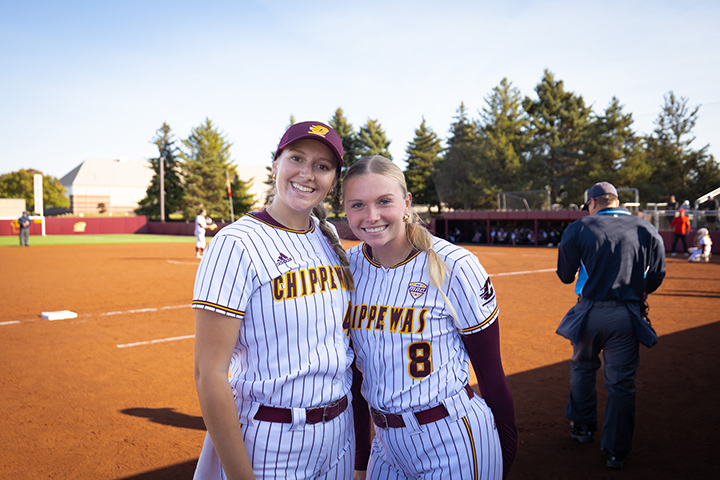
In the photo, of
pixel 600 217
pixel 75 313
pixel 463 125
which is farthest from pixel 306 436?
pixel 463 125

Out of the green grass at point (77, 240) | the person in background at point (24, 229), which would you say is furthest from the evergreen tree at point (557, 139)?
the person in background at point (24, 229)

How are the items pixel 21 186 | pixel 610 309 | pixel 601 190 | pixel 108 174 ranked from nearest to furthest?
pixel 610 309
pixel 601 190
pixel 108 174
pixel 21 186

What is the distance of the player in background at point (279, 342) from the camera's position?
1.73 metres

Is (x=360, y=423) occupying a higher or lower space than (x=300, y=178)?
lower

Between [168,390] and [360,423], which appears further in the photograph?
[168,390]

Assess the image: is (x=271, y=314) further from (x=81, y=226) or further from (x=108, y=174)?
(x=108, y=174)

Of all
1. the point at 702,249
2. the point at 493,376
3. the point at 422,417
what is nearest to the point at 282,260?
the point at 422,417

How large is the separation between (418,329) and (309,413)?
1.85 ft

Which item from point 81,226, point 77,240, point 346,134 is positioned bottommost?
point 77,240

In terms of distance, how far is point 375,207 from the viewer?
216cm

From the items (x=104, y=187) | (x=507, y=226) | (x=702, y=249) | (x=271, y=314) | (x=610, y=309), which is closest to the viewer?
(x=271, y=314)

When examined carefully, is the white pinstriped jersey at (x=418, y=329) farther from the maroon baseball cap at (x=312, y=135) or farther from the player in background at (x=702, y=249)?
the player in background at (x=702, y=249)

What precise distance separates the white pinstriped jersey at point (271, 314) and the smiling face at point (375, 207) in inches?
13.1

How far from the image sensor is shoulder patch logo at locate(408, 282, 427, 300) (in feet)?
6.90
